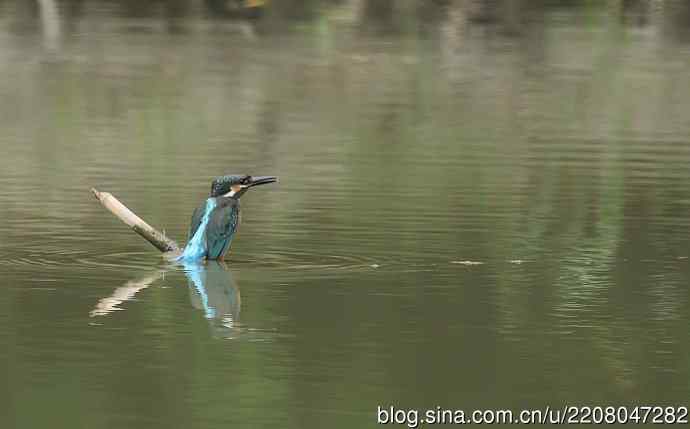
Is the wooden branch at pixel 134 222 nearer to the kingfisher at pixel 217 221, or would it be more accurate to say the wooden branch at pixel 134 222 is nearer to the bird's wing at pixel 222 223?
the kingfisher at pixel 217 221

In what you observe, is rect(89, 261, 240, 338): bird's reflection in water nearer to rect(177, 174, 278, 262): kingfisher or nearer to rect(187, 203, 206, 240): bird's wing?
rect(177, 174, 278, 262): kingfisher

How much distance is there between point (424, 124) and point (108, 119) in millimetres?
3316

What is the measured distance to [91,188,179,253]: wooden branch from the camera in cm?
1189

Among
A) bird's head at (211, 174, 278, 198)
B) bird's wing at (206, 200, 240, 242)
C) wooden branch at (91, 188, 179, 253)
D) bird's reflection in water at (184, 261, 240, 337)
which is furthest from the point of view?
bird's head at (211, 174, 278, 198)

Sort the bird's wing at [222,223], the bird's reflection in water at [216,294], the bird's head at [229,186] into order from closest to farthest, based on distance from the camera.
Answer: the bird's reflection in water at [216,294] → the bird's wing at [222,223] → the bird's head at [229,186]

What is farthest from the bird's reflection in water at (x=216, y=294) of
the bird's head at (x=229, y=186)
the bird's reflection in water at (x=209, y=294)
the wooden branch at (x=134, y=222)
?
the bird's head at (x=229, y=186)

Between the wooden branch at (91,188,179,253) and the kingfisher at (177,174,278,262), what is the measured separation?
4.5 inches

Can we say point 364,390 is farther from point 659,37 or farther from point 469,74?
point 659,37

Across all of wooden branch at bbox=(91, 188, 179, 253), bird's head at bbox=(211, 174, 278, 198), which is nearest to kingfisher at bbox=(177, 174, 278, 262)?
bird's head at bbox=(211, 174, 278, 198)

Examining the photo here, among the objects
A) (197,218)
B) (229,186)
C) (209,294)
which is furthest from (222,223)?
(209,294)

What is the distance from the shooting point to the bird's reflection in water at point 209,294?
34.2ft

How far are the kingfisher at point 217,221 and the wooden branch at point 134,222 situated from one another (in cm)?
11

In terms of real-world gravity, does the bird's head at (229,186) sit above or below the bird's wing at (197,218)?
above

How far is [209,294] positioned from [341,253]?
1704 mm
